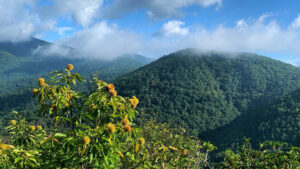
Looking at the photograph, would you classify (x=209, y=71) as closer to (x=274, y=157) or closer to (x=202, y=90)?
(x=202, y=90)

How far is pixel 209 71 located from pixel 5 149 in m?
177

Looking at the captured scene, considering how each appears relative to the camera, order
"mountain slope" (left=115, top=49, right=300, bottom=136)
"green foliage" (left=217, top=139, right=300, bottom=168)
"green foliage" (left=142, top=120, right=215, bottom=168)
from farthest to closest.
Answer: "mountain slope" (left=115, top=49, right=300, bottom=136), "green foliage" (left=142, top=120, right=215, bottom=168), "green foliage" (left=217, top=139, right=300, bottom=168)

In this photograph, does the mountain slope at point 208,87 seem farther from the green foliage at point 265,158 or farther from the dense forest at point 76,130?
the dense forest at point 76,130

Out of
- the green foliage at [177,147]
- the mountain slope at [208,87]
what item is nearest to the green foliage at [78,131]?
the green foliage at [177,147]

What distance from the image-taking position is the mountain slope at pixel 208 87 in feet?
369

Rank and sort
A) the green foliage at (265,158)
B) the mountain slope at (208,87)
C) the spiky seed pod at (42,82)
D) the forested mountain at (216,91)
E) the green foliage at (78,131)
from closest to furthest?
the green foliage at (78,131) → the spiky seed pod at (42,82) → the green foliage at (265,158) → the forested mountain at (216,91) → the mountain slope at (208,87)

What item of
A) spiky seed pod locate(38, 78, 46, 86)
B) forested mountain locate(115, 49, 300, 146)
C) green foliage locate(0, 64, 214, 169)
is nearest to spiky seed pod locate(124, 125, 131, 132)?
green foliage locate(0, 64, 214, 169)

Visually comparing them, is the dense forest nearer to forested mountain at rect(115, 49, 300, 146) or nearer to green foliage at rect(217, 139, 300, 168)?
green foliage at rect(217, 139, 300, 168)

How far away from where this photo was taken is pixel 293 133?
254ft

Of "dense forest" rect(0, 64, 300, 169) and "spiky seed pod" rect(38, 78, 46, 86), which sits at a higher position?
"spiky seed pod" rect(38, 78, 46, 86)

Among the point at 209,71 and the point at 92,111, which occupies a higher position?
the point at 209,71

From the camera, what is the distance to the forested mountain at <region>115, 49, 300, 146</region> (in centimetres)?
10212

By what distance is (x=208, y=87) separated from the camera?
14538 centimetres

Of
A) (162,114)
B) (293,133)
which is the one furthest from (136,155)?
(162,114)
